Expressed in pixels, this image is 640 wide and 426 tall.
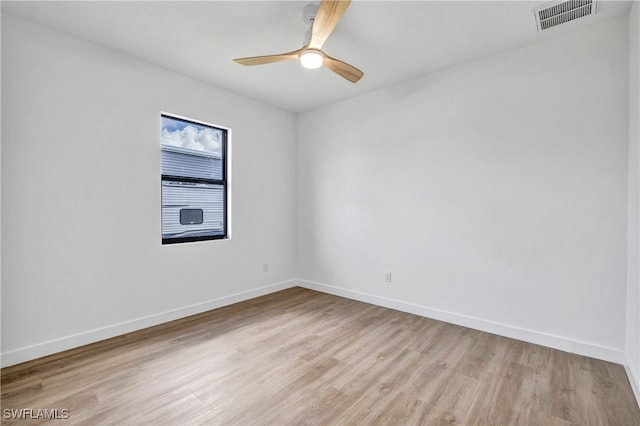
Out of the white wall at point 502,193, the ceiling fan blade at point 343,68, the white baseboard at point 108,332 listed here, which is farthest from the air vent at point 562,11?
the white baseboard at point 108,332

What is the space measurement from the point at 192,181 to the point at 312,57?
215 centimetres

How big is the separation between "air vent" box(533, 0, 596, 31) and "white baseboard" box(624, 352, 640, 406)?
2.67 metres

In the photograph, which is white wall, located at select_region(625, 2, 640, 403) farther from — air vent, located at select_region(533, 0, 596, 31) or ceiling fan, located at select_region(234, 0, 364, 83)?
ceiling fan, located at select_region(234, 0, 364, 83)

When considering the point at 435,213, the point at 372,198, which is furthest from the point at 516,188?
the point at 372,198

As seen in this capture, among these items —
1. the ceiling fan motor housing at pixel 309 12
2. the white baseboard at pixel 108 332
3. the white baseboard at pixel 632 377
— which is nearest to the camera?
the white baseboard at pixel 632 377

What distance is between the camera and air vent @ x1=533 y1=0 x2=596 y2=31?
221cm

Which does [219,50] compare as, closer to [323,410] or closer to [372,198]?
[372,198]

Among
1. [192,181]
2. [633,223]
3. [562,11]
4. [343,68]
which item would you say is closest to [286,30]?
[343,68]

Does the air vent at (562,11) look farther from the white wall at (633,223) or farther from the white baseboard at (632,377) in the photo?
the white baseboard at (632,377)

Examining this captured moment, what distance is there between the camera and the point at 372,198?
12.8 feet

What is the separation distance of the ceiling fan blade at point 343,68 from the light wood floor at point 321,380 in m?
2.46

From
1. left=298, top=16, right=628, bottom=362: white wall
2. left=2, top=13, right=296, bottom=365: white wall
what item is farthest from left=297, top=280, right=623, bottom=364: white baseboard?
left=2, top=13, right=296, bottom=365: white wall

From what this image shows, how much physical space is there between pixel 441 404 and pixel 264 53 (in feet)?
10.8

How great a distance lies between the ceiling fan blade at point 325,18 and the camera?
5.88 feet
